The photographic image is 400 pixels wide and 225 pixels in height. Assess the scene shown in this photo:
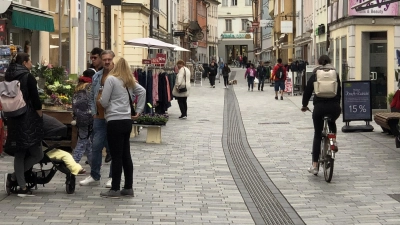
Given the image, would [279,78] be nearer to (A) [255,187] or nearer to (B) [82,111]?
(B) [82,111]

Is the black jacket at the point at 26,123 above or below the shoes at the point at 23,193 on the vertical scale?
above

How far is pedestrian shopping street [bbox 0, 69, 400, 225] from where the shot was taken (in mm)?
9336

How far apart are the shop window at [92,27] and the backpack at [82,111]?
17.7 meters

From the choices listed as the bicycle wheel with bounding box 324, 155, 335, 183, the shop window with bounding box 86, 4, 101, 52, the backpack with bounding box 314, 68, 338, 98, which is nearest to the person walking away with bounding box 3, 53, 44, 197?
the bicycle wheel with bounding box 324, 155, 335, 183

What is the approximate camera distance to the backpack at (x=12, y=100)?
10.4 m

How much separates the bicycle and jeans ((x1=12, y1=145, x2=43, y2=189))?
156 inches

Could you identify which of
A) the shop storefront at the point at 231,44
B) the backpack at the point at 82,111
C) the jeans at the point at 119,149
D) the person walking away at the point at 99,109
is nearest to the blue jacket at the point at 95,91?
the person walking away at the point at 99,109

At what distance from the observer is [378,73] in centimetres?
2833

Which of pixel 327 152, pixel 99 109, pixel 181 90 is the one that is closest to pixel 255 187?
pixel 327 152

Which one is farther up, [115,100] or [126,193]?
[115,100]

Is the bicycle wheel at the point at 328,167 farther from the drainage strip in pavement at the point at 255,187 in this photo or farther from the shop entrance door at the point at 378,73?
the shop entrance door at the point at 378,73

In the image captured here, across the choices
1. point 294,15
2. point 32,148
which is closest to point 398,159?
point 32,148

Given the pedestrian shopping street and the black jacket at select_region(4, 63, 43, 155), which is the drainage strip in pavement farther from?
the black jacket at select_region(4, 63, 43, 155)

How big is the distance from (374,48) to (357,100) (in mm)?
8643
